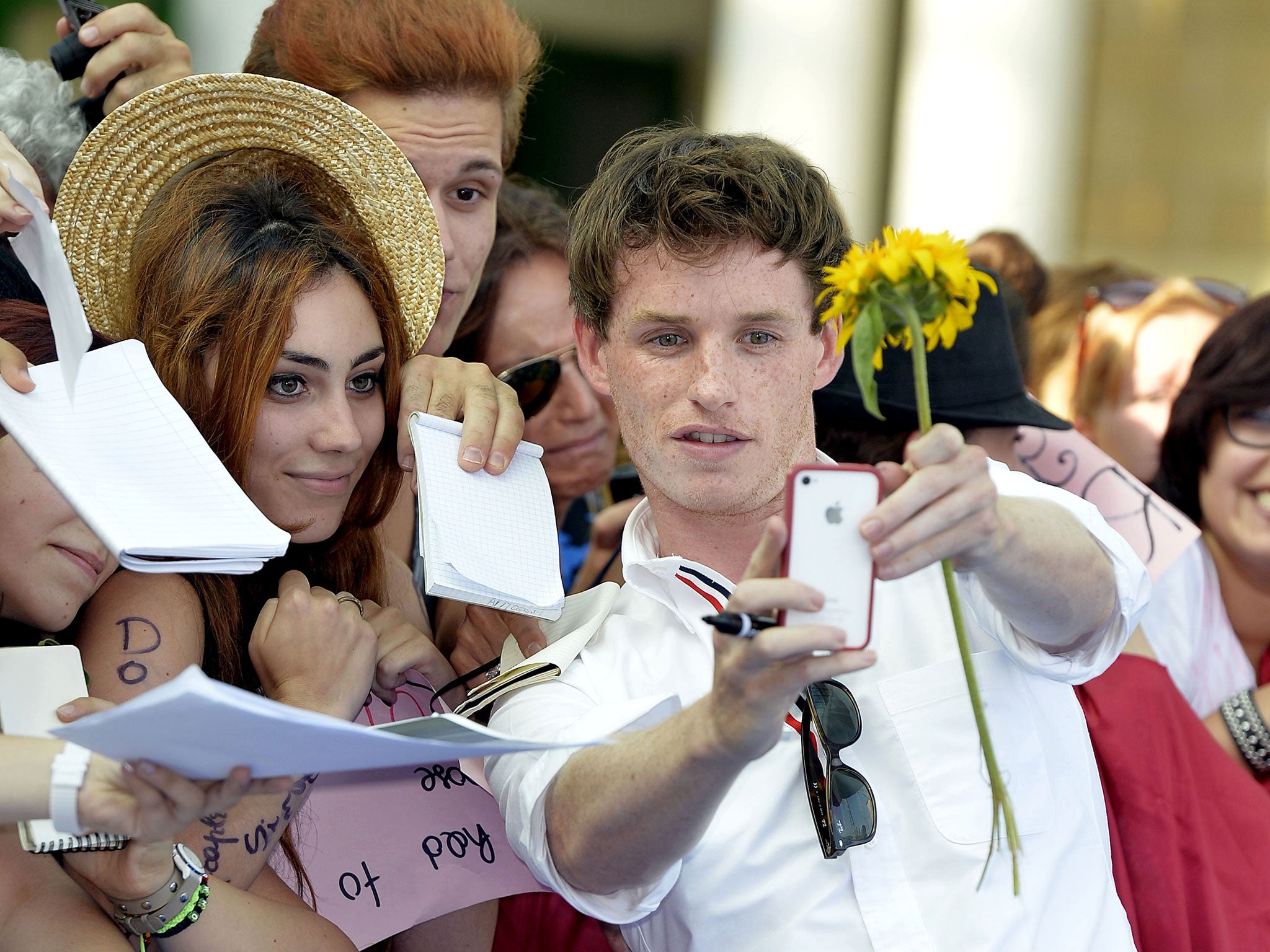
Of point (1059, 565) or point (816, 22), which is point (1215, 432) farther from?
point (816, 22)

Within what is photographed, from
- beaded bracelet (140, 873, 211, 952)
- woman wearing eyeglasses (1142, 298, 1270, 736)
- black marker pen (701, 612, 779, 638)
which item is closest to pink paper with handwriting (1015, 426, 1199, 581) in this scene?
woman wearing eyeglasses (1142, 298, 1270, 736)

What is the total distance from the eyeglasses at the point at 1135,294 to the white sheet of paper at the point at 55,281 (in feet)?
12.2

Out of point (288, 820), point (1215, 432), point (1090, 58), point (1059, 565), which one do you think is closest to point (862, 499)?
point (1059, 565)

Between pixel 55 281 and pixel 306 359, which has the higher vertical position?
pixel 55 281

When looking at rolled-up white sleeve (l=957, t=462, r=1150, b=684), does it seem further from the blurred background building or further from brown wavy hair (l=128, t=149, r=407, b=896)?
the blurred background building

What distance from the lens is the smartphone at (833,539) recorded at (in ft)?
5.10

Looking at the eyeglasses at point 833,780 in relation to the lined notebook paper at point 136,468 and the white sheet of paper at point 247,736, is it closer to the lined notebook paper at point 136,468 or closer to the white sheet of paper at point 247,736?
the white sheet of paper at point 247,736

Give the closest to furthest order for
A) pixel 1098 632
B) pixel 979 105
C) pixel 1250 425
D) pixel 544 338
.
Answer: pixel 1098 632 → pixel 1250 425 → pixel 544 338 → pixel 979 105

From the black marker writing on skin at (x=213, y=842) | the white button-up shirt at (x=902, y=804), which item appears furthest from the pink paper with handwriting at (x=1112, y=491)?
the black marker writing on skin at (x=213, y=842)

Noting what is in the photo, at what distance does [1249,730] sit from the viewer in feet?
10.2

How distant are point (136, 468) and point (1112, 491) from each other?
2.63 m

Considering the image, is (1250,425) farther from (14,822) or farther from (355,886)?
(14,822)

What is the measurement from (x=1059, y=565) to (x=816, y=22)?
6.87m

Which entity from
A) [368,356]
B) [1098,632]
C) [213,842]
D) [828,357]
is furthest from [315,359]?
[1098,632]
